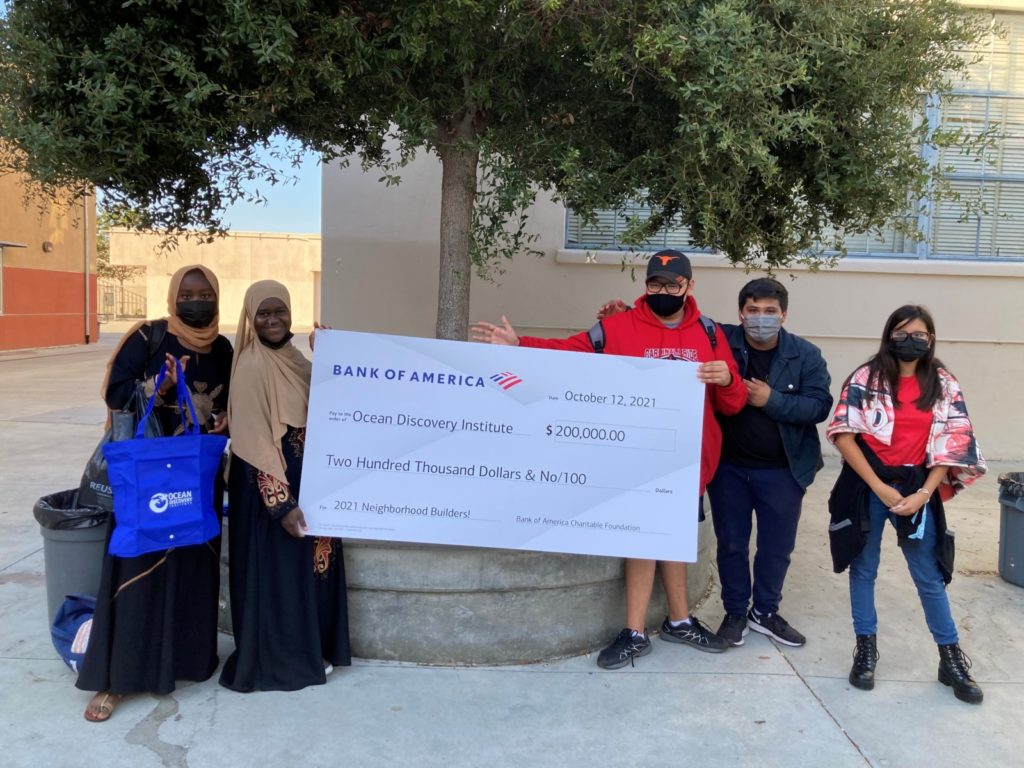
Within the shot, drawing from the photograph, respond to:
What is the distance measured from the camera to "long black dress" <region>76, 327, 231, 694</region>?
10.2 feet

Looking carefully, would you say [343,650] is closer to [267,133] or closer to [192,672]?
[192,672]

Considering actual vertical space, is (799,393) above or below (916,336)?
below

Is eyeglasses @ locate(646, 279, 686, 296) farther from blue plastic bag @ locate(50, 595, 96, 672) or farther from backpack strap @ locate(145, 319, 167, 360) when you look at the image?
blue plastic bag @ locate(50, 595, 96, 672)

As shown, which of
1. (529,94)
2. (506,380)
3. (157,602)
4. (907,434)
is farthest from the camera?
(529,94)

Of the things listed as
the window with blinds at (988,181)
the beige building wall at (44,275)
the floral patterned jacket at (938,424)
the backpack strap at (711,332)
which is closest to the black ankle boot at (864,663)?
the floral patterned jacket at (938,424)

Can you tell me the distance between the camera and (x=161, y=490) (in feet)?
9.85

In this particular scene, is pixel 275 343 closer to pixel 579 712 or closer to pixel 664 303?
pixel 664 303

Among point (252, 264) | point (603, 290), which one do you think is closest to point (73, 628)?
point (603, 290)

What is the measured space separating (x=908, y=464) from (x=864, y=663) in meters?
0.92

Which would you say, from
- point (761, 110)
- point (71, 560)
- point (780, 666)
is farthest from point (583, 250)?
point (71, 560)

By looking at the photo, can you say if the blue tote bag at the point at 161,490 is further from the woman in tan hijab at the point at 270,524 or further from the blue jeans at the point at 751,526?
the blue jeans at the point at 751,526

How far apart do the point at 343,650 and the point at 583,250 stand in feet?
17.1

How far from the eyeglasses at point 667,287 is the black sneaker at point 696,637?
1.64m

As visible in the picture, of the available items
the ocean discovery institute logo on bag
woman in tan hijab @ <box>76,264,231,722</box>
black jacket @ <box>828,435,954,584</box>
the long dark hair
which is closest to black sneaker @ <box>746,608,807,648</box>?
black jacket @ <box>828,435,954,584</box>
